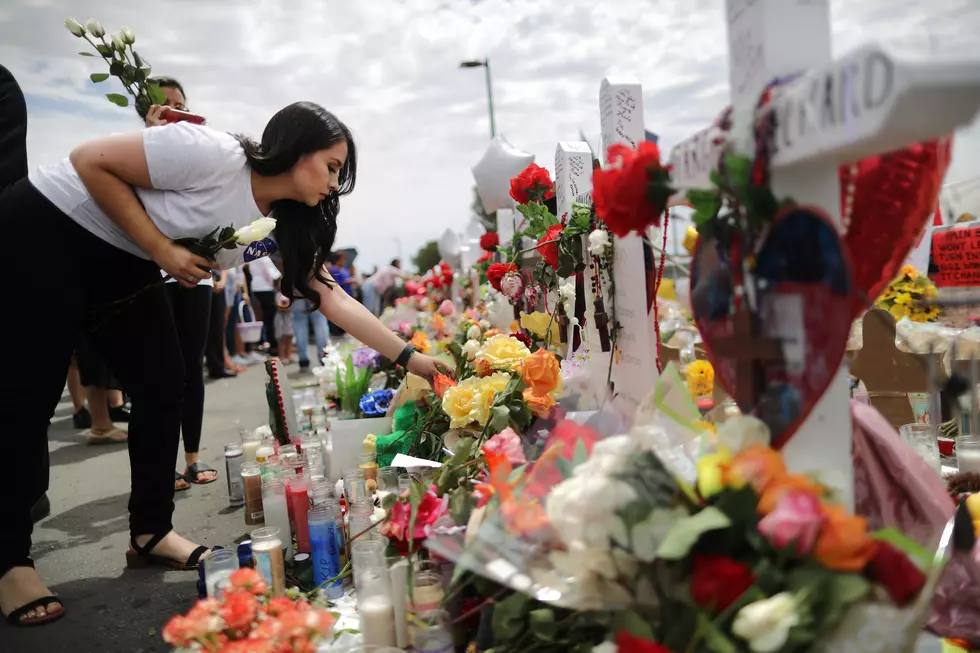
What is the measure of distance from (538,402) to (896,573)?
1.16 meters

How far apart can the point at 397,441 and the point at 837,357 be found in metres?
1.69

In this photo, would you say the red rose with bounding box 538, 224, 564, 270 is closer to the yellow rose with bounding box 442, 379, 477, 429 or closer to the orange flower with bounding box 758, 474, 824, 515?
the yellow rose with bounding box 442, 379, 477, 429

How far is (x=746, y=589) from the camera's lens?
940mm

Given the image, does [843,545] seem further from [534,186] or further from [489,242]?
[489,242]

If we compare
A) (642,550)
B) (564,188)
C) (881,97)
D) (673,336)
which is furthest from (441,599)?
(673,336)

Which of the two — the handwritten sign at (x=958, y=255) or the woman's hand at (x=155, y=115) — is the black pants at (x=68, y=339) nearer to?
the woman's hand at (x=155, y=115)

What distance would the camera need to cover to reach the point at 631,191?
1208 millimetres

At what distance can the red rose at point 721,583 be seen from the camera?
0.94 meters

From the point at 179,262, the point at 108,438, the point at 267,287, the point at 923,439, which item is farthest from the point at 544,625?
the point at 267,287

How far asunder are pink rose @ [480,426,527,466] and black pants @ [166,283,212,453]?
2.13m

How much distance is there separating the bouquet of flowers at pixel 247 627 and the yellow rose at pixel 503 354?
1.15 meters

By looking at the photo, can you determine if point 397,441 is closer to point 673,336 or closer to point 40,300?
point 40,300

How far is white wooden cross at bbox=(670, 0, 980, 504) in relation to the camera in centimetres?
80

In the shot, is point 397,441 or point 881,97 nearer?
point 881,97
